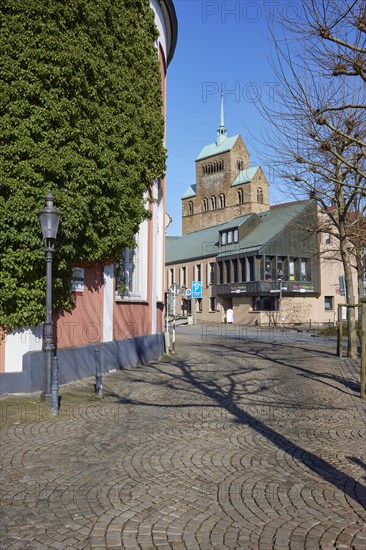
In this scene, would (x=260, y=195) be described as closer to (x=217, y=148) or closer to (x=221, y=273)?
(x=217, y=148)

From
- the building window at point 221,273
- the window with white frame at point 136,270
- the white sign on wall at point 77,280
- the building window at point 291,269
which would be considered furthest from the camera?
the building window at point 221,273

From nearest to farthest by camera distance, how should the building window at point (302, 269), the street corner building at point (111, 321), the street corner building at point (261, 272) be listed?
the street corner building at point (111, 321), the street corner building at point (261, 272), the building window at point (302, 269)

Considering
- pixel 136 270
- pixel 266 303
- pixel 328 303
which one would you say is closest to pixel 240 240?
pixel 266 303

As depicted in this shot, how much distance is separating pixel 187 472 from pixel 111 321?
27.5 ft

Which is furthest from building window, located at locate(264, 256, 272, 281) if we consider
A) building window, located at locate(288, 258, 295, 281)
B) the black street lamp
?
the black street lamp

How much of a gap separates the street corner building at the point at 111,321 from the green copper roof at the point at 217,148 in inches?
2924

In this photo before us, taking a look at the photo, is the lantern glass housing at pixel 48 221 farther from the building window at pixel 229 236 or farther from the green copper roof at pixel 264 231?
the building window at pixel 229 236

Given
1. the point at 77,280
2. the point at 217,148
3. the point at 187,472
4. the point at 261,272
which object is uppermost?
the point at 217,148

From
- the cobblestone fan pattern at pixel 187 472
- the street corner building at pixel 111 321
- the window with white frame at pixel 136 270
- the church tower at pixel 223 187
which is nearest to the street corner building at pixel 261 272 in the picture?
the church tower at pixel 223 187

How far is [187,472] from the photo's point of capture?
5.43 m

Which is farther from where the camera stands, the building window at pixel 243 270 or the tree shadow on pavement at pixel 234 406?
the building window at pixel 243 270

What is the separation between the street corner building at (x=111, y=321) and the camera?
32.9 ft

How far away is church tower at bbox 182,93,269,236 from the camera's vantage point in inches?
3472

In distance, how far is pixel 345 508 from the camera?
175 inches
